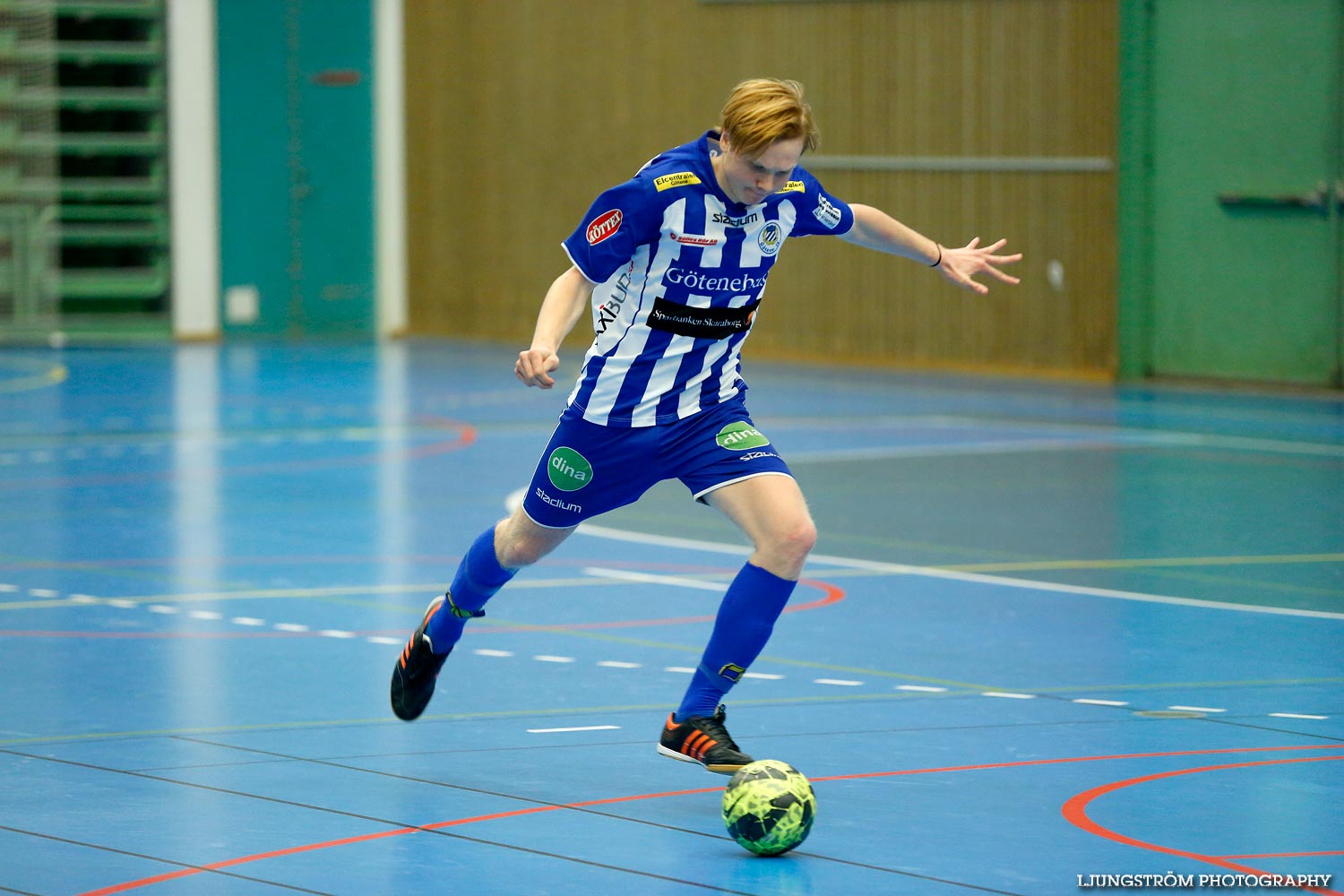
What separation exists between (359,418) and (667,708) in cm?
917

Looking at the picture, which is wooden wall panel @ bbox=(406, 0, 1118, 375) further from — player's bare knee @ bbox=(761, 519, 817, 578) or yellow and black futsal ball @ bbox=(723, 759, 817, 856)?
yellow and black futsal ball @ bbox=(723, 759, 817, 856)

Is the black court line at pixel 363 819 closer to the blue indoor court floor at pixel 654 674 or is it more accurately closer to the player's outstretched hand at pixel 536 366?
the blue indoor court floor at pixel 654 674

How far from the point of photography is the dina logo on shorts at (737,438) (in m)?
5.35

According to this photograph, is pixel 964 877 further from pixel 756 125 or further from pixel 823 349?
pixel 823 349

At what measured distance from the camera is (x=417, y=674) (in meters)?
5.81

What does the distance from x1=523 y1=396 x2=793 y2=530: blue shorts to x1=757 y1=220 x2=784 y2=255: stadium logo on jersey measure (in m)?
0.40

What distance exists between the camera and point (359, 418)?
49.2 ft

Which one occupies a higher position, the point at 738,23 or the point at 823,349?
the point at 738,23

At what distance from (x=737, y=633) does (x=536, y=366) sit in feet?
2.86

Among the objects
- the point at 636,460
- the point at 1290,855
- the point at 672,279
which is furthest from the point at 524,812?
the point at 1290,855

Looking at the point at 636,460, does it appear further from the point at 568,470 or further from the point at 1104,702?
the point at 1104,702

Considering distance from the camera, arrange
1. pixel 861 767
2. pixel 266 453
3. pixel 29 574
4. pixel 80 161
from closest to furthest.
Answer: pixel 861 767
pixel 29 574
pixel 266 453
pixel 80 161

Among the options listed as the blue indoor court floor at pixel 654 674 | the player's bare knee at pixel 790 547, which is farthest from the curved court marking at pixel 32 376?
the player's bare knee at pixel 790 547

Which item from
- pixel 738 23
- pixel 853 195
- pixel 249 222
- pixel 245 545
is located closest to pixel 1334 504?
pixel 245 545
